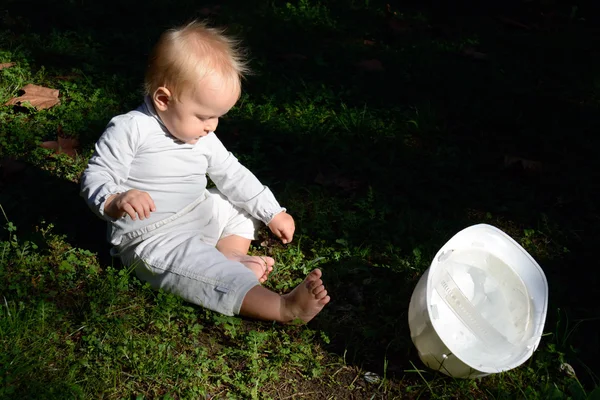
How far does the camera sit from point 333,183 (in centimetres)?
Result: 341

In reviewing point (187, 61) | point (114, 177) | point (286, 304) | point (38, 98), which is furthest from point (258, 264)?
point (38, 98)

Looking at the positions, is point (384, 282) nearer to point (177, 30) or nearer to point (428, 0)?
point (177, 30)

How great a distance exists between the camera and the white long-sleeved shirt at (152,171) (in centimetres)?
254

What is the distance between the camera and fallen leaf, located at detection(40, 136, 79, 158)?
3.31m

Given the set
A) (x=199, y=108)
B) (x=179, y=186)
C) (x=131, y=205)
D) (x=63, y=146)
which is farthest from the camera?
(x=63, y=146)

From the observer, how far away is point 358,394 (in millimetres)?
2428

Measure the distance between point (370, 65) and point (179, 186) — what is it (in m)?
1.98

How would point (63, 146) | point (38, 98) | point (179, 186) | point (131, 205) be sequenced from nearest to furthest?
1. point (131, 205)
2. point (179, 186)
3. point (63, 146)
4. point (38, 98)

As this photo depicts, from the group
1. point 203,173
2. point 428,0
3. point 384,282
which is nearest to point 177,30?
point 203,173

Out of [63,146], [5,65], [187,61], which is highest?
[187,61]

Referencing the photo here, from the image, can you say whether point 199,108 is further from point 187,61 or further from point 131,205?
point 131,205

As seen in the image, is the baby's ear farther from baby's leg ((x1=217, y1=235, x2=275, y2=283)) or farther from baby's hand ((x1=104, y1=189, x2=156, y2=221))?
baby's leg ((x1=217, y1=235, x2=275, y2=283))

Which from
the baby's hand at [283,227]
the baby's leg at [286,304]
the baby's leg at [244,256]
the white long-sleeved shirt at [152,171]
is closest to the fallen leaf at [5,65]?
the white long-sleeved shirt at [152,171]

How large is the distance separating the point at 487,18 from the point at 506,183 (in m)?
2.05
